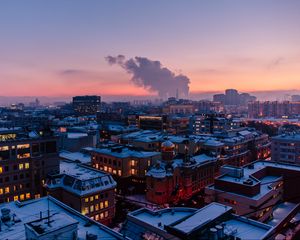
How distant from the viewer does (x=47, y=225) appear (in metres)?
24.6

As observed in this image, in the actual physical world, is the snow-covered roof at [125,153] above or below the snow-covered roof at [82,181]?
above

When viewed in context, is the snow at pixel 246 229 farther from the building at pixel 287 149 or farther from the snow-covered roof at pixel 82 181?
the building at pixel 287 149

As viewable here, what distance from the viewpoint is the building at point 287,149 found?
94.5 m

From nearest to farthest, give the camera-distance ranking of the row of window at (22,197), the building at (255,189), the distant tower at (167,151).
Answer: the building at (255,189)
the row of window at (22,197)
the distant tower at (167,151)

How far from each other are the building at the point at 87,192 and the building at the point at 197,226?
1555 centimetres

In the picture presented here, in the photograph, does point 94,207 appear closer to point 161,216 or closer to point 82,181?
point 82,181

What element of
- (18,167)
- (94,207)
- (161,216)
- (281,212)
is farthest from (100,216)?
(281,212)

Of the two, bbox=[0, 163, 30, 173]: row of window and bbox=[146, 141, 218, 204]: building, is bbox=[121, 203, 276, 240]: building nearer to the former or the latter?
bbox=[146, 141, 218, 204]: building

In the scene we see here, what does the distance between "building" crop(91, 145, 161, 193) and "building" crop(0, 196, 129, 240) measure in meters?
39.6

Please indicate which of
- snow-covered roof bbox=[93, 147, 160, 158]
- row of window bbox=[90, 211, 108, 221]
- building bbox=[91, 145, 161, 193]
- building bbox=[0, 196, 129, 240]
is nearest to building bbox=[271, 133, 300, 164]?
building bbox=[91, 145, 161, 193]

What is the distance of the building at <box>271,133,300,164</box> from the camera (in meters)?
94.5

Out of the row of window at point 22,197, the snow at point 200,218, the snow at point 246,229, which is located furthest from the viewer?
the row of window at point 22,197

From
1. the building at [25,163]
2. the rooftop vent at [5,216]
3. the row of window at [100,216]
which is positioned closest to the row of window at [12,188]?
the building at [25,163]

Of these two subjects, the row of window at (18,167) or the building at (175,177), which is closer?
the row of window at (18,167)
